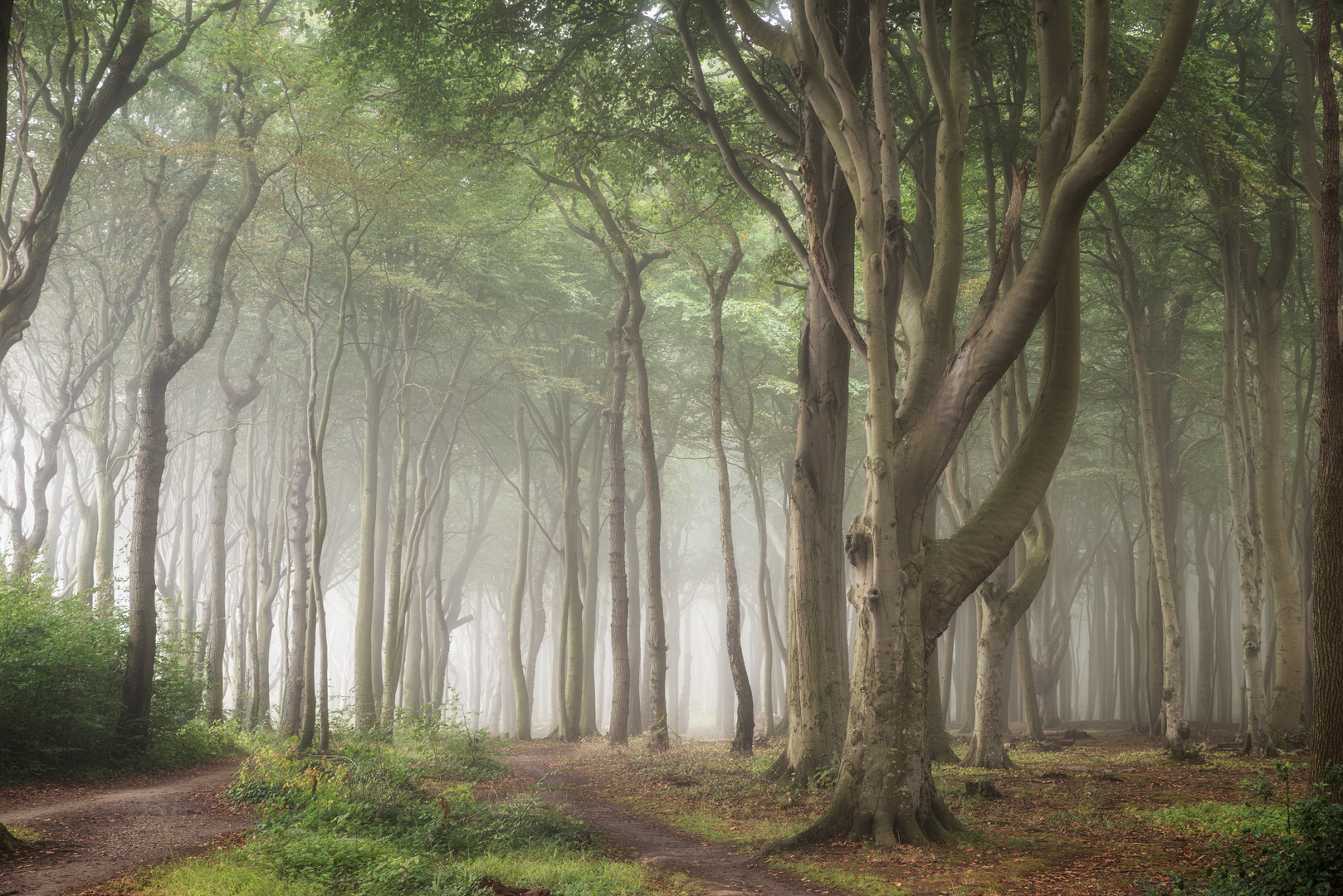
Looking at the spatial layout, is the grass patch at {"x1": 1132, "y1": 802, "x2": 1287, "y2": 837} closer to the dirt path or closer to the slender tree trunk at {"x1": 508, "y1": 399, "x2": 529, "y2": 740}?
the dirt path

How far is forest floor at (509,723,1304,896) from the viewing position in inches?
254

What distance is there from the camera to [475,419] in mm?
27797

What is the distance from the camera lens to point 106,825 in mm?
8000

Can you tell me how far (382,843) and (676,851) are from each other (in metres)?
2.81

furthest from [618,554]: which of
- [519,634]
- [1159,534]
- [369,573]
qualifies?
[1159,534]

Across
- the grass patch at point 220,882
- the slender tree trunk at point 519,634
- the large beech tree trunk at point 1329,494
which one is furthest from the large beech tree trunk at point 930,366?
the slender tree trunk at point 519,634

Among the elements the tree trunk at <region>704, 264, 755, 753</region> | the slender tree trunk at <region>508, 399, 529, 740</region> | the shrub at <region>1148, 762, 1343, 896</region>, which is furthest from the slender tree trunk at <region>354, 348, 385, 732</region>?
the shrub at <region>1148, 762, 1343, 896</region>

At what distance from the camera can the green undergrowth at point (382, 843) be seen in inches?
230

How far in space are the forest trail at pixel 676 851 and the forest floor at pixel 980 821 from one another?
29 mm

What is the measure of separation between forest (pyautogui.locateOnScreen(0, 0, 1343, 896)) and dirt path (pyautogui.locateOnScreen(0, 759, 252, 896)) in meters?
0.61

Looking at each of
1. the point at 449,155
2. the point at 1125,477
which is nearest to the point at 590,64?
the point at 449,155

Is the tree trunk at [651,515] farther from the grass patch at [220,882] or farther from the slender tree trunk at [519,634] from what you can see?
the grass patch at [220,882]

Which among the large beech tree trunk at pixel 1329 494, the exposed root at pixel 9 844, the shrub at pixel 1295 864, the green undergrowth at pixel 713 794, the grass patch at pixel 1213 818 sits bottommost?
the green undergrowth at pixel 713 794

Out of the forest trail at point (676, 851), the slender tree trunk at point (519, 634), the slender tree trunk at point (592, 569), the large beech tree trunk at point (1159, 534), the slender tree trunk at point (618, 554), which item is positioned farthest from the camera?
the slender tree trunk at point (592, 569)
